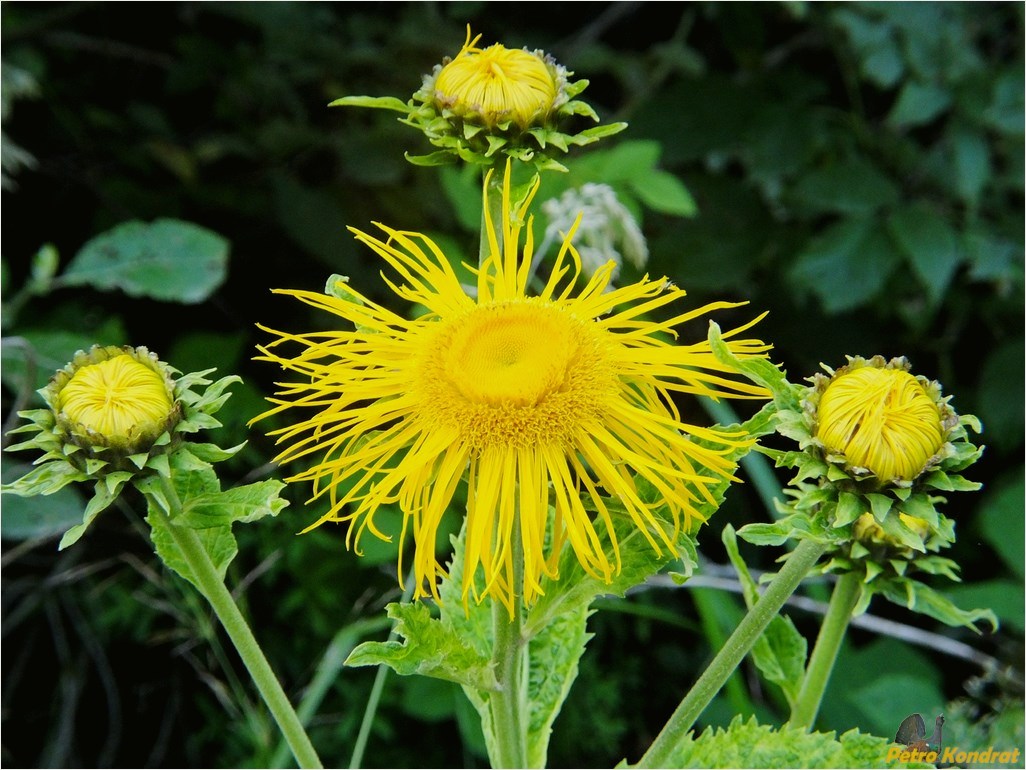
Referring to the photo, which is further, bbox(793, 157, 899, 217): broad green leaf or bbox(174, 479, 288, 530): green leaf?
bbox(793, 157, 899, 217): broad green leaf

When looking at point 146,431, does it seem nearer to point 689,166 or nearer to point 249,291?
point 249,291

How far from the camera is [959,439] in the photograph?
1.09 m

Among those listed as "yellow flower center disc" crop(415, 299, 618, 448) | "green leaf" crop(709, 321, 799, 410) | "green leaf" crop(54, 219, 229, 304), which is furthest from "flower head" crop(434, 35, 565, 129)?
"green leaf" crop(54, 219, 229, 304)

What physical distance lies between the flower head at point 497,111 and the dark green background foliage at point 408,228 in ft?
2.96

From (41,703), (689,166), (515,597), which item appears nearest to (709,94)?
(689,166)

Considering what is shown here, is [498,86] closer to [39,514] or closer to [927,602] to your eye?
[927,602]

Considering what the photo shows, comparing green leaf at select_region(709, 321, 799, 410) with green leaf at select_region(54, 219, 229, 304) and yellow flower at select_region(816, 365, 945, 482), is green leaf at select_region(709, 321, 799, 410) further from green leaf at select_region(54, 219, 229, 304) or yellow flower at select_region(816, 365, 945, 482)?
green leaf at select_region(54, 219, 229, 304)

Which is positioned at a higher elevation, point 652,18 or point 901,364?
point 652,18

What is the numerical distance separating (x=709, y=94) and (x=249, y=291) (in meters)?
1.34

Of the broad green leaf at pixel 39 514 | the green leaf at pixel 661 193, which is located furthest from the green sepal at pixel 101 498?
the green leaf at pixel 661 193

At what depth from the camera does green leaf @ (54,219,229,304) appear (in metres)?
2.19

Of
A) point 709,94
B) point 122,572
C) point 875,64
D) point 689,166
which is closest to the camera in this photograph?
point 875,64

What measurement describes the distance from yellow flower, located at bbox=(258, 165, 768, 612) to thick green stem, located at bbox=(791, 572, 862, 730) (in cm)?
27

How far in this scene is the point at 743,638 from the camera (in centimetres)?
112
